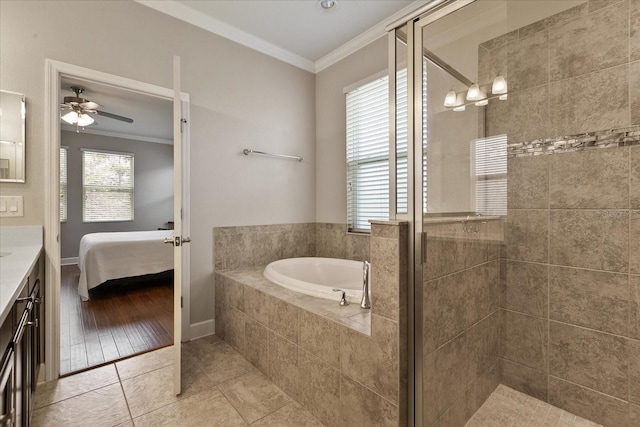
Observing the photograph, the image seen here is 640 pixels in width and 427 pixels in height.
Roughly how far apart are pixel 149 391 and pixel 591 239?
8.29 ft

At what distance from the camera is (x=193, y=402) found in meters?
1.72

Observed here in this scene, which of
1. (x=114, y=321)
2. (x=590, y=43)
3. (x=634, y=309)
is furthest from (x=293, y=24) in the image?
(x=114, y=321)

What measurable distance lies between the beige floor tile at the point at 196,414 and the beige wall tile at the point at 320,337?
502 mm

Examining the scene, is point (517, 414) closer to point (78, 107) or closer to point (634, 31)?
point (634, 31)

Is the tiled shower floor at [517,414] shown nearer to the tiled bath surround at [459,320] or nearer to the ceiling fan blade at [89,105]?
the tiled bath surround at [459,320]

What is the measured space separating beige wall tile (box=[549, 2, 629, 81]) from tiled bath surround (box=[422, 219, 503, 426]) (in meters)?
0.85

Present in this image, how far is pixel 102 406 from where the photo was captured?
1.67 metres

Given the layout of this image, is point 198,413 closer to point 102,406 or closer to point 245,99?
point 102,406

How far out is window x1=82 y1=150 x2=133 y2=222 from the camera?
221 inches

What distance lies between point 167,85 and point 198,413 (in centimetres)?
222

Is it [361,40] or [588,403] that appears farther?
[361,40]

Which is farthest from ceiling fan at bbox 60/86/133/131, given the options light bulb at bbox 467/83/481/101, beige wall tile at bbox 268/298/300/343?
light bulb at bbox 467/83/481/101

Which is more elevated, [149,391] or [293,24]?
[293,24]

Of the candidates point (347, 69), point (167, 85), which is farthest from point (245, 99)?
point (347, 69)
